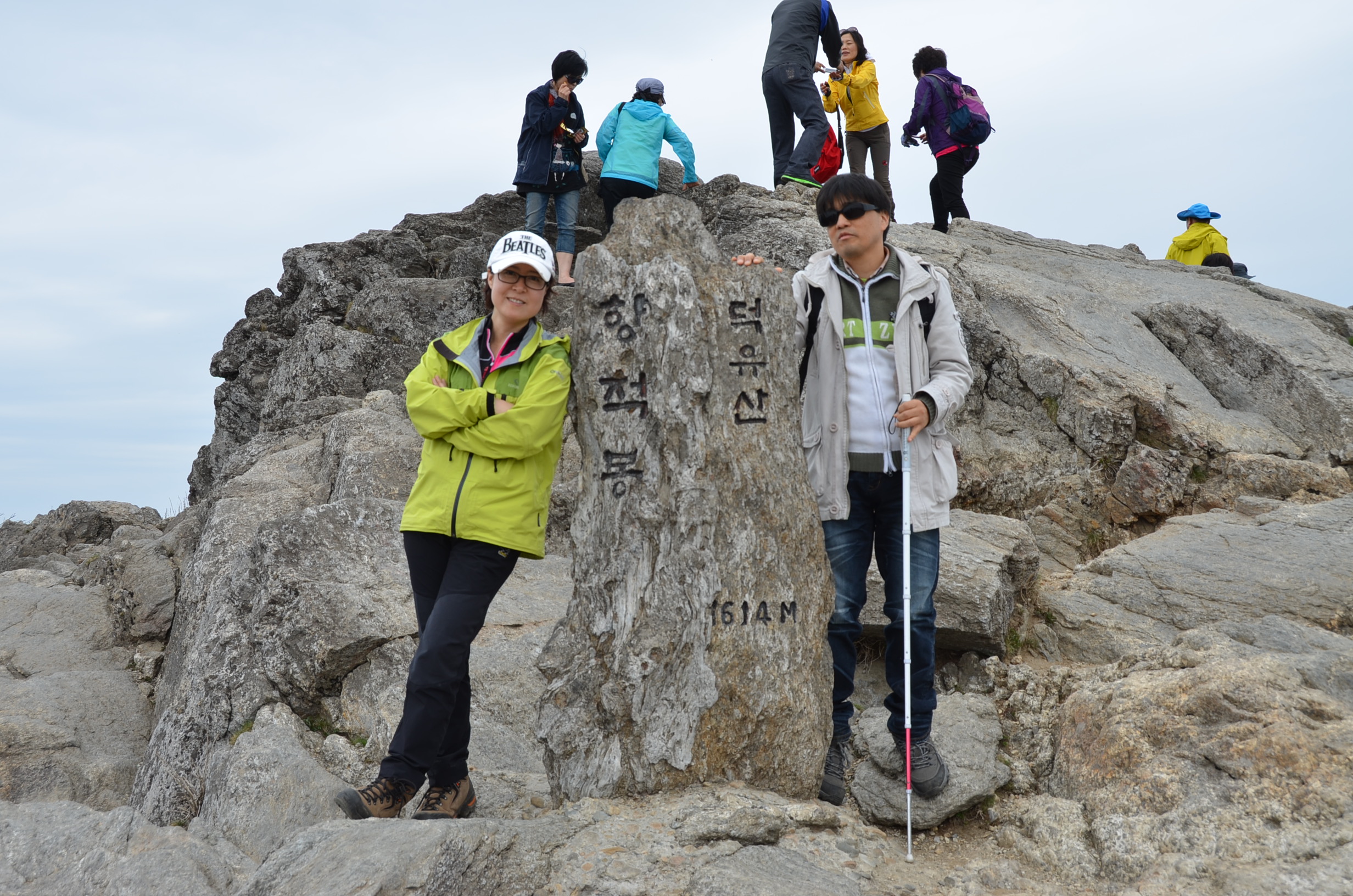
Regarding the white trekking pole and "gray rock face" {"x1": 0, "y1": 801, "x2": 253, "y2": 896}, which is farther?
the white trekking pole

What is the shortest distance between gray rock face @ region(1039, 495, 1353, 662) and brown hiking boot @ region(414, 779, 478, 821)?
17.1 feet

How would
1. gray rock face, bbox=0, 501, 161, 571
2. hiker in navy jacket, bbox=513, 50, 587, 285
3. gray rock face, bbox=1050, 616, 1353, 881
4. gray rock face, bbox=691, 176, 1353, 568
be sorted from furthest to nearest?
gray rock face, bbox=0, 501, 161, 571 < hiker in navy jacket, bbox=513, 50, 587, 285 < gray rock face, bbox=691, 176, 1353, 568 < gray rock face, bbox=1050, 616, 1353, 881

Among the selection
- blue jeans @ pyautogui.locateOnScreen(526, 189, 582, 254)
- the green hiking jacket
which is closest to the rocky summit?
the green hiking jacket

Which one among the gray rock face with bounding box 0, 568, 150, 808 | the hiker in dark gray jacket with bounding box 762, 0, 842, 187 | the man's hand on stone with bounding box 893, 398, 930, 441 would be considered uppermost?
the hiker in dark gray jacket with bounding box 762, 0, 842, 187

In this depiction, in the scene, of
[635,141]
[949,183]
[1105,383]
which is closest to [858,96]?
[949,183]

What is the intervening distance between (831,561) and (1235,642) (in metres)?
3.04

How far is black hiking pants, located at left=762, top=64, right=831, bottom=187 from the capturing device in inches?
524

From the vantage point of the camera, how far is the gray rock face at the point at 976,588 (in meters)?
7.22

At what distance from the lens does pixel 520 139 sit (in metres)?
12.8

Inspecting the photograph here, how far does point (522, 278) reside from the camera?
17.5ft

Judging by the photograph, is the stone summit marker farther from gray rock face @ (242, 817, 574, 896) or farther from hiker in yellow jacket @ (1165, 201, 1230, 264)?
hiker in yellow jacket @ (1165, 201, 1230, 264)

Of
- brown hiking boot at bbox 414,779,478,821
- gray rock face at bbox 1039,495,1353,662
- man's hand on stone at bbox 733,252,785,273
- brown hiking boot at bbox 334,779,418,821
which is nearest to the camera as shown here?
brown hiking boot at bbox 334,779,418,821

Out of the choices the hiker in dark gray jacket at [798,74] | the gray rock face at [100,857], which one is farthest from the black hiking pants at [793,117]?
the gray rock face at [100,857]

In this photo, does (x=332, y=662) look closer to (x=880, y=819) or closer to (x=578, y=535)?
(x=578, y=535)
